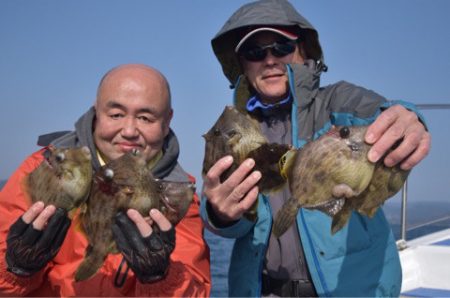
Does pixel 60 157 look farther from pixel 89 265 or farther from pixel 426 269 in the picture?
pixel 426 269

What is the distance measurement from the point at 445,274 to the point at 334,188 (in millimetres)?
5670

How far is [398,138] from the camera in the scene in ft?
10.5

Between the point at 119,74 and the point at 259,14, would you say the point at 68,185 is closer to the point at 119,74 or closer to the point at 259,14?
the point at 119,74

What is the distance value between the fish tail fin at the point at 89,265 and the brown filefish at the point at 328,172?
1.33 m

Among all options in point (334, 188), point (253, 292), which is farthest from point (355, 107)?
point (253, 292)

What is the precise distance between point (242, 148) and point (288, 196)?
732 mm

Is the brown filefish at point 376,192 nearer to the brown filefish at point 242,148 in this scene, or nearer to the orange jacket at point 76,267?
the brown filefish at point 242,148

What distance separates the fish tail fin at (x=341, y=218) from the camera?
352cm

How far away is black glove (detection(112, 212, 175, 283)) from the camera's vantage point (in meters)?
3.64

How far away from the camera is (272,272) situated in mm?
4242

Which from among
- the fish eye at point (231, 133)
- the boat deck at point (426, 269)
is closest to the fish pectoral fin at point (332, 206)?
the fish eye at point (231, 133)

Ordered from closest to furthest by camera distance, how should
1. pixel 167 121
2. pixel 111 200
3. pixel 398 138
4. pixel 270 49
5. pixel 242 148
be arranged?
1. pixel 398 138
2. pixel 111 200
3. pixel 242 148
4. pixel 270 49
5. pixel 167 121

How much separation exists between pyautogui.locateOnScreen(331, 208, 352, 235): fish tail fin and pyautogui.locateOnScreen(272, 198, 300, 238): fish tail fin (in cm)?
31

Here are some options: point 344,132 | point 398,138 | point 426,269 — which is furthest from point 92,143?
point 426,269
